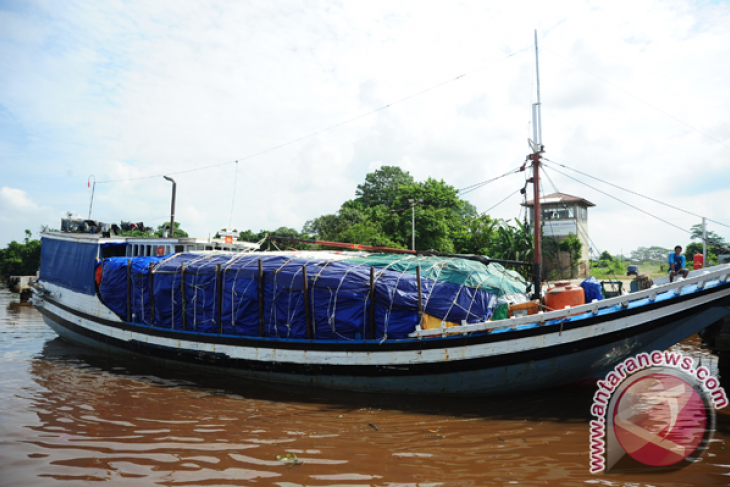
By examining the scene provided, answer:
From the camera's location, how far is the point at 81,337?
13.6m

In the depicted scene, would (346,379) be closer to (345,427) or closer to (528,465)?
(345,427)

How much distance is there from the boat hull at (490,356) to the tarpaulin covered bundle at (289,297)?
1.38ft

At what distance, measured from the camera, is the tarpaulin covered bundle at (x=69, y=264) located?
1298 centimetres

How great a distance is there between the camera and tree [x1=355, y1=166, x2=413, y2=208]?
160 ft

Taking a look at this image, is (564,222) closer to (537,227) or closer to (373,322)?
(537,227)

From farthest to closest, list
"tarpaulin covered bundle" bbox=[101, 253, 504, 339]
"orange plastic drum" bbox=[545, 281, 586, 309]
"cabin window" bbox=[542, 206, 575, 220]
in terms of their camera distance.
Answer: "cabin window" bbox=[542, 206, 575, 220], "tarpaulin covered bundle" bbox=[101, 253, 504, 339], "orange plastic drum" bbox=[545, 281, 586, 309]

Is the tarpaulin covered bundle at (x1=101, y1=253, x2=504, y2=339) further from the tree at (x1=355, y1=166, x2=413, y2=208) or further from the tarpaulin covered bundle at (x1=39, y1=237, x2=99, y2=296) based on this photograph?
the tree at (x1=355, y1=166, x2=413, y2=208)

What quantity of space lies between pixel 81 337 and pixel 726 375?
727 inches

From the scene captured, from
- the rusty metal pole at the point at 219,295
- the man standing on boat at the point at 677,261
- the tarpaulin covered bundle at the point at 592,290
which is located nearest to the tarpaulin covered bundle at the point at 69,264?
the rusty metal pole at the point at 219,295

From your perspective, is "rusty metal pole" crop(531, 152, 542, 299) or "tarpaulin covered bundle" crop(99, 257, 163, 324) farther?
"tarpaulin covered bundle" crop(99, 257, 163, 324)

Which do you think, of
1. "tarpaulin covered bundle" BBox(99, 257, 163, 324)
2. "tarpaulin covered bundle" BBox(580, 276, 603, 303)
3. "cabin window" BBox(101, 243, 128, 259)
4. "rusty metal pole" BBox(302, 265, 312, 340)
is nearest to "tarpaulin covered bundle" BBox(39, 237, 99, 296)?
"cabin window" BBox(101, 243, 128, 259)

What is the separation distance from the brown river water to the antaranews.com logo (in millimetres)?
209

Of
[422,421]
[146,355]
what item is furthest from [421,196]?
[422,421]

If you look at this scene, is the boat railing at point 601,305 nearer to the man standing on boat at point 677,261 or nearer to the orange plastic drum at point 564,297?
the orange plastic drum at point 564,297
